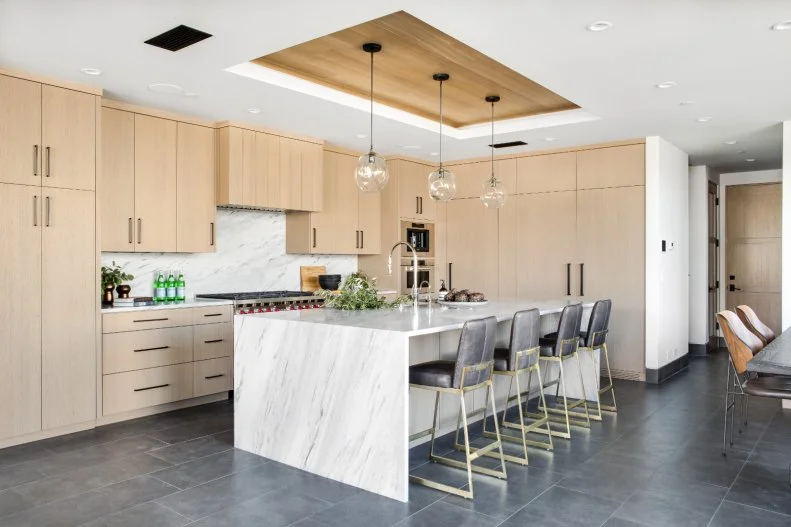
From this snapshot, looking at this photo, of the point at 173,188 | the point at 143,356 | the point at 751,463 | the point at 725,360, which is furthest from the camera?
the point at 725,360

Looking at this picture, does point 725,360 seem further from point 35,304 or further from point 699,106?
point 35,304

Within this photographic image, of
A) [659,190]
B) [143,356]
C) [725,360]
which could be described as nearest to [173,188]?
[143,356]

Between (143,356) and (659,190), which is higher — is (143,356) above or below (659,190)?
below

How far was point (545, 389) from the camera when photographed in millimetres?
5656

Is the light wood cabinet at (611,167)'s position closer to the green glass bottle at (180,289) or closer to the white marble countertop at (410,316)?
the white marble countertop at (410,316)

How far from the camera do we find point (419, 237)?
25.6 ft

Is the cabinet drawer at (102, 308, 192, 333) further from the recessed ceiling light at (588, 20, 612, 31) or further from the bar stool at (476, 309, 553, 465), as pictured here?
the recessed ceiling light at (588, 20, 612, 31)

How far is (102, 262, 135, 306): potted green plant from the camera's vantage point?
490cm

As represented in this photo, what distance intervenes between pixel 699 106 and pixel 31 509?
17.9 feet

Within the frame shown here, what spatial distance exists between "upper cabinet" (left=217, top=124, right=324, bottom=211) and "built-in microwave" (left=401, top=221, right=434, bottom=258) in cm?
147

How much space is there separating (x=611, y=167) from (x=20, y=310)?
18.7 ft

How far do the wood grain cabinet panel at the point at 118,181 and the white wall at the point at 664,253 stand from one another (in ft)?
16.6

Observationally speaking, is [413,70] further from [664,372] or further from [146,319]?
[664,372]

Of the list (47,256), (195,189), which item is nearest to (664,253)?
(195,189)
